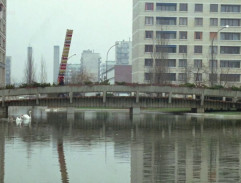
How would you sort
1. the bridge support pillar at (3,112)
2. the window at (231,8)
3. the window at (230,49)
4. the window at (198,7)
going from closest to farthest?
1. the bridge support pillar at (3,112)
2. the window at (198,7)
3. the window at (231,8)
4. the window at (230,49)

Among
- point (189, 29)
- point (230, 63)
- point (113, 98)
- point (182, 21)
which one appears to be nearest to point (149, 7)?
point (182, 21)

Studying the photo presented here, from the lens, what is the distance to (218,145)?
24172 mm

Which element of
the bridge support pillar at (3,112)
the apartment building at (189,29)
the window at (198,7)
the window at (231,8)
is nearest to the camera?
the bridge support pillar at (3,112)

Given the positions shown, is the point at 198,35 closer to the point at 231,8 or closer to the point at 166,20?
the point at 166,20

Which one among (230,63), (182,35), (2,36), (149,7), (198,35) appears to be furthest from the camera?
(230,63)

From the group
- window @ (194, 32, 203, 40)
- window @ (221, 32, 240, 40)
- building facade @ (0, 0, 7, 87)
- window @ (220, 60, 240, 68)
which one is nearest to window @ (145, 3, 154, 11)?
window @ (194, 32, 203, 40)

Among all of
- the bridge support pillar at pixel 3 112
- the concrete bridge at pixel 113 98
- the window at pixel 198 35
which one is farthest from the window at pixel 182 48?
the bridge support pillar at pixel 3 112

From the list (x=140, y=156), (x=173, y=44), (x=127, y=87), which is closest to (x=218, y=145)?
(x=140, y=156)

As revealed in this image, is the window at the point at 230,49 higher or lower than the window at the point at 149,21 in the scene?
lower

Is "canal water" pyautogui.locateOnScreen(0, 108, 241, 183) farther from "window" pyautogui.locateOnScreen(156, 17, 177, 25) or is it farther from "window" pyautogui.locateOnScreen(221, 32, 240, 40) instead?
"window" pyautogui.locateOnScreen(221, 32, 240, 40)

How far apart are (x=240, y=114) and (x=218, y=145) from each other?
35478mm

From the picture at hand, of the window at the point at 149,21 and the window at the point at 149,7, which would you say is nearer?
the window at the point at 149,7

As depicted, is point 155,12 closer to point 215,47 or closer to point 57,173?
point 215,47

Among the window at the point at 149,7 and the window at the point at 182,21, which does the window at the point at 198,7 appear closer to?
the window at the point at 182,21
